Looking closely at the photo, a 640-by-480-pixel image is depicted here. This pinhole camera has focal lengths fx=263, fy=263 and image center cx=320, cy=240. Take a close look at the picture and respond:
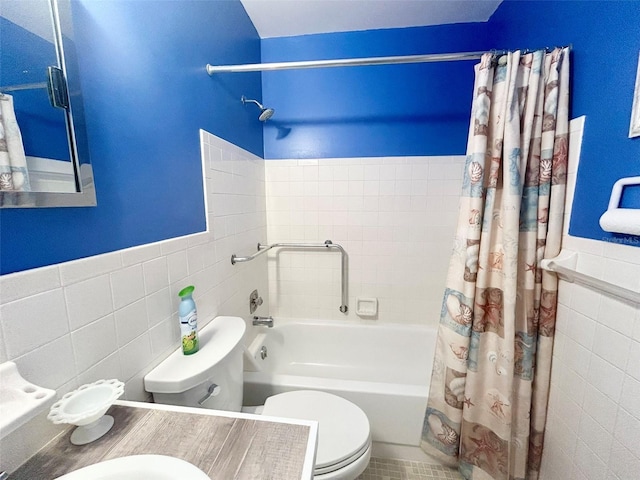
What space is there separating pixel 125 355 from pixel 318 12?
1.94 metres

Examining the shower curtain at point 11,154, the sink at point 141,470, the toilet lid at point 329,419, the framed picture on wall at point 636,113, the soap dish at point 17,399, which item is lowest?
the toilet lid at point 329,419

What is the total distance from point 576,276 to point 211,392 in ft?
4.28

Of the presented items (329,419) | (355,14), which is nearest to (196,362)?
(329,419)

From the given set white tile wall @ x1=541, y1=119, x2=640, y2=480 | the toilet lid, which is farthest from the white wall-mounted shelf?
the toilet lid

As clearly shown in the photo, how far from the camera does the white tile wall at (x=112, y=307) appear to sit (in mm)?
497

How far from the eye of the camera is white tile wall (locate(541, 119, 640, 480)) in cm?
76

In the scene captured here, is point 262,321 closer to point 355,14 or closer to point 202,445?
point 202,445

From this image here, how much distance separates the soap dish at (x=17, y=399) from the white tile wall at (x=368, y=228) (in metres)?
1.54

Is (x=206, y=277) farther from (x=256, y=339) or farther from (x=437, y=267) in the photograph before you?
(x=437, y=267)

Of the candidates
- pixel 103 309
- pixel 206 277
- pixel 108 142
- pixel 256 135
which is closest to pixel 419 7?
pixel 256 135

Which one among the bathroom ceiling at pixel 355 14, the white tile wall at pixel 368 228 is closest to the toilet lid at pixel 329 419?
the white tile wall at pixel 368 228

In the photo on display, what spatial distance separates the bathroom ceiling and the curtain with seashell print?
2.48 feet

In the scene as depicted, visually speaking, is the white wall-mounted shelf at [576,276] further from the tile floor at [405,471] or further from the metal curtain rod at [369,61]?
the tile floor at [405,471]

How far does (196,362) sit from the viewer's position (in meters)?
0.85
